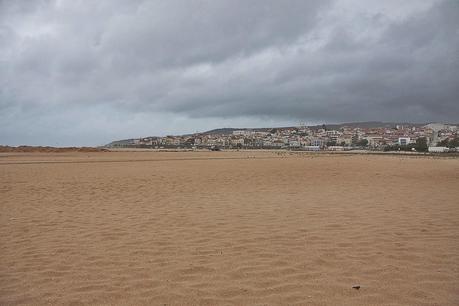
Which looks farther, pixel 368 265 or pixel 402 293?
pixel 368 265

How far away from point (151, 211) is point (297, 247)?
4.33 meters

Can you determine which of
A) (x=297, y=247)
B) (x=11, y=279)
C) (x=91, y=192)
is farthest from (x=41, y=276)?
(x=91, y=192)

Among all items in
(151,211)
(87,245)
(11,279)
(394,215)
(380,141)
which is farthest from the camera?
(380,141)

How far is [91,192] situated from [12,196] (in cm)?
228

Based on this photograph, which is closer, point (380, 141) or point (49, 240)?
point (49, 240)

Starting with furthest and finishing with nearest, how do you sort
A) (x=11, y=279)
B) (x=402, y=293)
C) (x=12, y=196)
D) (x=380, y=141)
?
1. (x=380, y=141)
2. (x=12, y=196)
3. (x=11, y=279)
4. (x=402, y=293)

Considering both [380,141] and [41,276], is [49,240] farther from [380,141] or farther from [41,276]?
[380,141]

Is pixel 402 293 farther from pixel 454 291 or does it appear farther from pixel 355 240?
pixel 355 240

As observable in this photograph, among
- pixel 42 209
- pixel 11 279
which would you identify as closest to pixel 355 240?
pixel 11 279

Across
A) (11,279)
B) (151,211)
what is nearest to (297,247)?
(11,279)

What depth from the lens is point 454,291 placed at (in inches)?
148

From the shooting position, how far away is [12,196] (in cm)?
1131

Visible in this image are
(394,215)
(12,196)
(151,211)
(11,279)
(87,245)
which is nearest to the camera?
(11,279)

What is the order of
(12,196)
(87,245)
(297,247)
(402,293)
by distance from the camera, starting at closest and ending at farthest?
(402,293) → (297,247) → (87,245) → (12,196)
